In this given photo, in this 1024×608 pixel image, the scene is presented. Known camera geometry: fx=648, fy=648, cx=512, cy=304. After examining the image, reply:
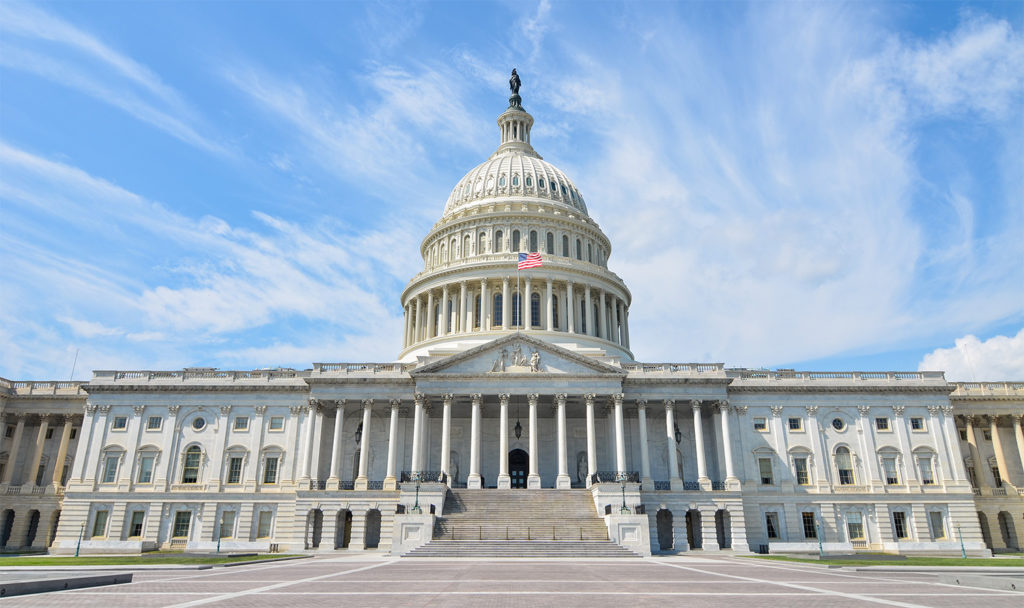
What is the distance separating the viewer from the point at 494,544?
36.9m

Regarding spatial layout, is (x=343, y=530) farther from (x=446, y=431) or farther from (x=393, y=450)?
(x=446, y=431)

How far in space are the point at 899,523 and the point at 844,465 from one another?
5.73m

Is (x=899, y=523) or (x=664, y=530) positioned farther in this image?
(x=899, y=523)

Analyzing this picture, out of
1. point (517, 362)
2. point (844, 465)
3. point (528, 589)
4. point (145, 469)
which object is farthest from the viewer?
point (145, 469)

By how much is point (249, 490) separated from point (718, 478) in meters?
38.6

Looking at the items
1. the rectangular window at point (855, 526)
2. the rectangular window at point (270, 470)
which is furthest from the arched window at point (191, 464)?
the rectangular window at point (855, 526)

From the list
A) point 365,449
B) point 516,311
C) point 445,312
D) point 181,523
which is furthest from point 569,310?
point 181,523

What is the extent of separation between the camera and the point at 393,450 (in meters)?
51.6

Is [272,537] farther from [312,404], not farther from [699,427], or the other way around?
[699,427]

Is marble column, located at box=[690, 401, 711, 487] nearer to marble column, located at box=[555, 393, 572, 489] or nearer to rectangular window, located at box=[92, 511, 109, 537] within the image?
marble column, located at box=[555, 393, 572, 489]

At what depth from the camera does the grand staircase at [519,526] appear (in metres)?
36.5

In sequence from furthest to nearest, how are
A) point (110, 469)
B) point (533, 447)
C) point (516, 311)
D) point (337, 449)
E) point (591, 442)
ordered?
point (516, 311) → point (110, 469) → point (337, 449) → point (591, 442) → point (533, 447)

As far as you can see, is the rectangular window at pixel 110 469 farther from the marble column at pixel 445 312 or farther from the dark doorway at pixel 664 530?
the dark doorway at pixel 664 530

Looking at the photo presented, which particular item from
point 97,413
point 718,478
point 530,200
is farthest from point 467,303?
point 97,413
